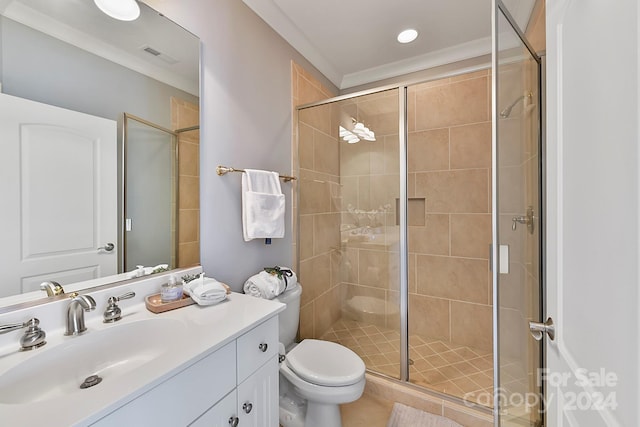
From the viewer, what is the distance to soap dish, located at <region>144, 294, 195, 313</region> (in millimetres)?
1018

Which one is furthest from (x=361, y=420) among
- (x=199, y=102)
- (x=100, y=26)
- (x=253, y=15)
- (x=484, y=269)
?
(x=253, y=15)

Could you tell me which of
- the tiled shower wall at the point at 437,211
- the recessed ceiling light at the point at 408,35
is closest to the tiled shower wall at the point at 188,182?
the tiled shower wall at the point at 437,211

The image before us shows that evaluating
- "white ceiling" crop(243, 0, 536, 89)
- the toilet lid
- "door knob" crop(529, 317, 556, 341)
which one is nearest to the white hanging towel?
the toilet lid

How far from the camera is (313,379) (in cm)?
128

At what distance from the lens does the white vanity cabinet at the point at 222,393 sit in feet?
2.05

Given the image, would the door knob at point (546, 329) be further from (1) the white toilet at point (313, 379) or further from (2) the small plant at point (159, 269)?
(2) the small plant at point (159, 269)

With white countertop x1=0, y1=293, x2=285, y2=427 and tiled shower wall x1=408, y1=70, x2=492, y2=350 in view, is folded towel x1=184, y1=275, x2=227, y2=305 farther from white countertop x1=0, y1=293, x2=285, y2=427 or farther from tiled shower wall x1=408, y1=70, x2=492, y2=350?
tiled shower wall x1=408, y1=70, x2=492, y2=350

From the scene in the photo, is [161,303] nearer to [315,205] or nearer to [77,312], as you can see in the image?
[77,312]

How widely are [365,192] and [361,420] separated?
1.49 metres

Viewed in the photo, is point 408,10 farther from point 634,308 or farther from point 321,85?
point 634,308

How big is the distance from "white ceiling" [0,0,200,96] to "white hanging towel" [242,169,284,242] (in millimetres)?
532

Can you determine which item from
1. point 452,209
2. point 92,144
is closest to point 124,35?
point 92,144

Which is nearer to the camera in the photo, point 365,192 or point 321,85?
point 365,192

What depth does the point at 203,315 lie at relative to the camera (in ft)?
3.27
